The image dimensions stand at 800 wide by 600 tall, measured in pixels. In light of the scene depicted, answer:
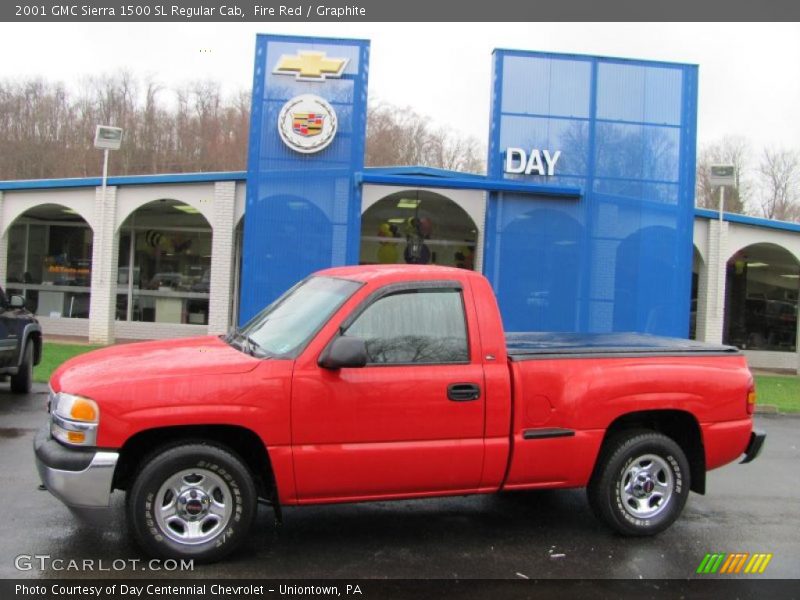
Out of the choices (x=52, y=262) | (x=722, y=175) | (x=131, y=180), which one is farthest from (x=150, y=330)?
(x=722, y=175)

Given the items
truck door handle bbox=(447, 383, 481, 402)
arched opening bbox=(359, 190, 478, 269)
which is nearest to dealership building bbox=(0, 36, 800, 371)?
arched opening bbox=(359, 190, 478, 269)

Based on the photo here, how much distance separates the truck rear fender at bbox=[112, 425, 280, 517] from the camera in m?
4.52

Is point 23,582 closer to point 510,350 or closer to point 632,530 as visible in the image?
point 510,350

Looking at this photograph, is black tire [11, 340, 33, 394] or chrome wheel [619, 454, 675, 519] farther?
black tire [11, 340, 33, 394]

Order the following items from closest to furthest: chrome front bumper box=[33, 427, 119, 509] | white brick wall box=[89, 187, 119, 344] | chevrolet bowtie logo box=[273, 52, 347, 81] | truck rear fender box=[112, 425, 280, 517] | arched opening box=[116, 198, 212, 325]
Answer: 1. chrome front bumper box=[33, 427, 119, 509]
2. truck rear fender box=[112, 425, 280, 517]
3. chevrolet bowtie logo box=[273, 52, 347, 81]
4. white brick wall box=[89, 187, 119, 344]
5. arched opening box=[116, 198, 212, 325]

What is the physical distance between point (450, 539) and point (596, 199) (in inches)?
443

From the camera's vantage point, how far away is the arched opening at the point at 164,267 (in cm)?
2011

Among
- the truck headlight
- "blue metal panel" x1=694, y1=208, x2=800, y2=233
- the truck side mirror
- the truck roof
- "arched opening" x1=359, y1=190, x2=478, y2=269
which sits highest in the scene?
"blue metal panel" x1=694, y1=208, x2=800, y2=233

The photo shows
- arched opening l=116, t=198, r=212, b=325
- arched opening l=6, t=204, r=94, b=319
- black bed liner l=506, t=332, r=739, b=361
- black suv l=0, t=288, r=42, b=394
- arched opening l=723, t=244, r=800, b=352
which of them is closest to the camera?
black bed liner l=506, t=332, r=739, b=361

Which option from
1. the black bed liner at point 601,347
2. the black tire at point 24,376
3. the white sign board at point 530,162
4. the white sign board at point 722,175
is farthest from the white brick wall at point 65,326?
the black bed liner at point 601,347

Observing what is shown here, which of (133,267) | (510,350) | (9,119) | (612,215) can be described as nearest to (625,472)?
(510,350)

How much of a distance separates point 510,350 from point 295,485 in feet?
5.73

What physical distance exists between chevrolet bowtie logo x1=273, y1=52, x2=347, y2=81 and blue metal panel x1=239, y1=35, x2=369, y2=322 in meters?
0.09

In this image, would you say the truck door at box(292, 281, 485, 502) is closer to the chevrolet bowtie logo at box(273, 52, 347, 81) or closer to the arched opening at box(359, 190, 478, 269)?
the chevrolet bowtie logo at box(273, 52, 347, 81)
